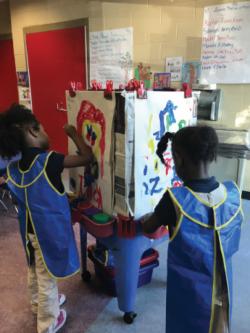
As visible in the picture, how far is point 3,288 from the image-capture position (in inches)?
67.0

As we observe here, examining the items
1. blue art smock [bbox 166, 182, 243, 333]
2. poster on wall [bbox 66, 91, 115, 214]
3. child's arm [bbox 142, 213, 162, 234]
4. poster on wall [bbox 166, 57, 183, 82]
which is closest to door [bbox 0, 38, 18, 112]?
poster on wall [bbox 166, 57, 183, 82]

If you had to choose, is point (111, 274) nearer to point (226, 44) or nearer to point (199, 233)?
point (199, 233)

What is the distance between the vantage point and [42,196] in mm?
1161

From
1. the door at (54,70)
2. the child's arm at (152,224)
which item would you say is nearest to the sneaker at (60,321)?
the child's arm at (152,224)

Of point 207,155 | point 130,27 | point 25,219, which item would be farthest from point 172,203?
point 130,27

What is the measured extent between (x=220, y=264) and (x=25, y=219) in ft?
2.56

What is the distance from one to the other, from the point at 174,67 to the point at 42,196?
7.18ft

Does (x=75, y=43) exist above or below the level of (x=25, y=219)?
above

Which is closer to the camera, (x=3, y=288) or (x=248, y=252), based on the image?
(x=3, y=288)

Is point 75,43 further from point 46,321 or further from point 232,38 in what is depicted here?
point 46,321

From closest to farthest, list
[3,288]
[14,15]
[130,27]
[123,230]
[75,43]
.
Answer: [123,230], [3,288], [130,27], [75,43], [14,15]

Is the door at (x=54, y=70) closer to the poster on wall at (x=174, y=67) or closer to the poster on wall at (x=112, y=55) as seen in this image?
the poster on wall at (x=112, y=55)

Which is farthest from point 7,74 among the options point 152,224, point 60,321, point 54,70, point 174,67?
point 152,224

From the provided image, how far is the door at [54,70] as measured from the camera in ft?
11.3
